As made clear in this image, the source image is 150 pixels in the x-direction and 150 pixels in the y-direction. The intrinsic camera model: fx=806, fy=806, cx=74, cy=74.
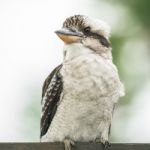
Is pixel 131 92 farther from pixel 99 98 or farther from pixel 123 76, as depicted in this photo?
pixel 99 98

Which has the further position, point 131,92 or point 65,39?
point 131,92

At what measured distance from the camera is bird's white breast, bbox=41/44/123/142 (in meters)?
5.17

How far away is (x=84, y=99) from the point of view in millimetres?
5160

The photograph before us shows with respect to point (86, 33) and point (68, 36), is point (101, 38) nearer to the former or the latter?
point (86, 33)

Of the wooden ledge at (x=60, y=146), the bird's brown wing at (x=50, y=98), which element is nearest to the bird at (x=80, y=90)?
the bird's brown wing at (x=50, y=98)

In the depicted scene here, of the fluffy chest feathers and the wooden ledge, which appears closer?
the wooden ledge

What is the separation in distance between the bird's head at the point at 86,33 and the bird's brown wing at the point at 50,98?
0.24 m

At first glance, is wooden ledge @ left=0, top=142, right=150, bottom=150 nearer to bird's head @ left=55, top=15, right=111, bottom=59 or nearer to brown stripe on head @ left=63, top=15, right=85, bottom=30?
bird's head @ left=55, top=15, right=111, bottom=59

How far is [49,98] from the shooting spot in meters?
5.37

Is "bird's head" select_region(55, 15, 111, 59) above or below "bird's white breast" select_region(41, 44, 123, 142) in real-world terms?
above

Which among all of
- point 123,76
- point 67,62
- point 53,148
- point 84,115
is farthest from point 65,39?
point 123,76

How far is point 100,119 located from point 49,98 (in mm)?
383

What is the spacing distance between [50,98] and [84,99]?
0.30 metres

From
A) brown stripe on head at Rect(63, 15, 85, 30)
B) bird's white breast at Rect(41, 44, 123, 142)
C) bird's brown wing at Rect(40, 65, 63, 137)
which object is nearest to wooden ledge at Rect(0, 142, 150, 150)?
bird's white breast at Rect(41, 44, 123, 142)
